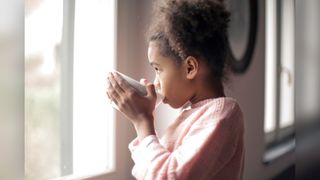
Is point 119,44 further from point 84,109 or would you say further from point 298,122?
point 298,122

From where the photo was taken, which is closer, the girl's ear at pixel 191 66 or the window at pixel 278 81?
the girl's ear at pixel 191 66

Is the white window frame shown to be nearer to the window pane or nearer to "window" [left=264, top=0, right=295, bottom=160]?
the window pane

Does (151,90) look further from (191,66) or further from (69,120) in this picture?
(69,120)

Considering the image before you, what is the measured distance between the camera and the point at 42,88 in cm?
63

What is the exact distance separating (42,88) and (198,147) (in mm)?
267

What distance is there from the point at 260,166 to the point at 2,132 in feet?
1.49

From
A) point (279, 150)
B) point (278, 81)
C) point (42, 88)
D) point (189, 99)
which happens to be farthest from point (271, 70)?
point (42, 88)

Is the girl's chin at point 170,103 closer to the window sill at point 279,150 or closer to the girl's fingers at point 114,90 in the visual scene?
the girl's fingers at point 114,90

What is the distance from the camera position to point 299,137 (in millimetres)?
778

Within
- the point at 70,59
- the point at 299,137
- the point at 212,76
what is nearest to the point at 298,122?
the point at 299,137

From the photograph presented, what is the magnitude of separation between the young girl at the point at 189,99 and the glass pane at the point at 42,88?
0.13 meters

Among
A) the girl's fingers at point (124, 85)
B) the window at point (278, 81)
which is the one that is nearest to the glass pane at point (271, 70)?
the window at point (278, 81)

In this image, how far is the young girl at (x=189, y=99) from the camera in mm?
508

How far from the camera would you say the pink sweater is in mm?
497
